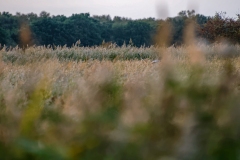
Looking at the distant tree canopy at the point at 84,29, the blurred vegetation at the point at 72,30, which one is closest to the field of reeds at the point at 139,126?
the distant tree canopy at the point at 84,29

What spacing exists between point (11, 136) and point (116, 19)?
218 feet

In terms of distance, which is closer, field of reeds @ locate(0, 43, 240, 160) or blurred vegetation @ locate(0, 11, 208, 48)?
field of reeds @ locate(0, 43, 240, 160)

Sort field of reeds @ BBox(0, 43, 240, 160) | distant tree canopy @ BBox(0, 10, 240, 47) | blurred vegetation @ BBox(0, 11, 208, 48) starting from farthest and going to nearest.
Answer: blurred vegetation @ BBox(0, 11, 208, 48)
distant tree canopy @ BBox(0, 10, 240, 47)
field of reeds @ BBox(0, 43, 240, 160)

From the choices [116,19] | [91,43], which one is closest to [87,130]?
[91,43]

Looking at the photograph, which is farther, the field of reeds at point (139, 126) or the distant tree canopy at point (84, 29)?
the distant tree canopy at point (84, 29)

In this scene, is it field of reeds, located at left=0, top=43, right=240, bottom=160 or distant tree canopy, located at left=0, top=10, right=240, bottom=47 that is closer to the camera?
field of reeds, located at left=0, top=43, right=240, bottom=160

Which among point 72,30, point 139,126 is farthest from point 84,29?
point 139,126

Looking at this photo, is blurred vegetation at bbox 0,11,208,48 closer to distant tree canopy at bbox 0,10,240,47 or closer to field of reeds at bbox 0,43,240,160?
distant tree canopy at bbox 0,10,240,47

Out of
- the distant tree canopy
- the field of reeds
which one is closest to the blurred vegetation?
the distant tree canopy

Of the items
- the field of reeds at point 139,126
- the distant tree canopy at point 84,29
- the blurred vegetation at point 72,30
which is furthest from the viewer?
the blurred vegetation at point 72,30

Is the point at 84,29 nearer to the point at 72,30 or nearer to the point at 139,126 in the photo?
the point at 72,30

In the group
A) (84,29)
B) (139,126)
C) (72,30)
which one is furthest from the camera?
(84,29)

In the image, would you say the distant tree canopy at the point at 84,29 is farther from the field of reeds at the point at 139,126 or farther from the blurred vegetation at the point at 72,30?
the field of reeds at the point at 139,126

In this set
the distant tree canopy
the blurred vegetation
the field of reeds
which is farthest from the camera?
the blurred vegetation
